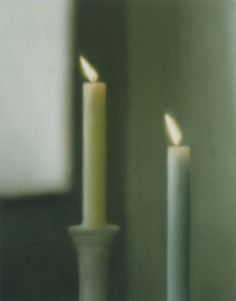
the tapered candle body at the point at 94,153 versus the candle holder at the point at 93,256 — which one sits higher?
the tapered candle body at the point at 94,153

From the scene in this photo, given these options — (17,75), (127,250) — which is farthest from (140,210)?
(17,75)

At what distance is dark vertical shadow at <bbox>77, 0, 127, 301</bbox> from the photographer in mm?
492

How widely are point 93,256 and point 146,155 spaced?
23 cm

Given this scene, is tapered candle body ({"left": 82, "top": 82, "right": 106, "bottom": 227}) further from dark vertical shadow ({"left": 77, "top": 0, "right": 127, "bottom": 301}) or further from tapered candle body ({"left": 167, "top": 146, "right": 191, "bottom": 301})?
dark vertical shadow ({"left": 77, "top": 0, "right": 127, "bottom": 301})

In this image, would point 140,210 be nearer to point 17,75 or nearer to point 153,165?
point 153,165

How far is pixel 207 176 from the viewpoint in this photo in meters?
0.47

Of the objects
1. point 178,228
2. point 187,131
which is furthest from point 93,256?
point 187,131

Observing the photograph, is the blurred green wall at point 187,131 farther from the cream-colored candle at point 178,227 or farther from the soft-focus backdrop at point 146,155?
the cream-colored candle at point 178,227

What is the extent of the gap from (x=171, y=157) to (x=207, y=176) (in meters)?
0.21

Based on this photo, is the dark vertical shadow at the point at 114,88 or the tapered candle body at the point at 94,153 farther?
the dark vertical shadow at the point at 114,88

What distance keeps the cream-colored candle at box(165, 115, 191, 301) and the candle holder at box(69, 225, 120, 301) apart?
1.1 inches

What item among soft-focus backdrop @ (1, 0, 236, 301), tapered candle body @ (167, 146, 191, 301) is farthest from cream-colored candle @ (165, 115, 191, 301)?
soft-focus backdrop @ (1, 0, 236, 301)

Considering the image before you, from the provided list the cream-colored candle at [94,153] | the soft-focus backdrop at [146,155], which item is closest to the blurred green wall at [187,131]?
the soft-focus backdrop at [146,155]

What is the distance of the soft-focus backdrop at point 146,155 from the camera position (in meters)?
0.46
